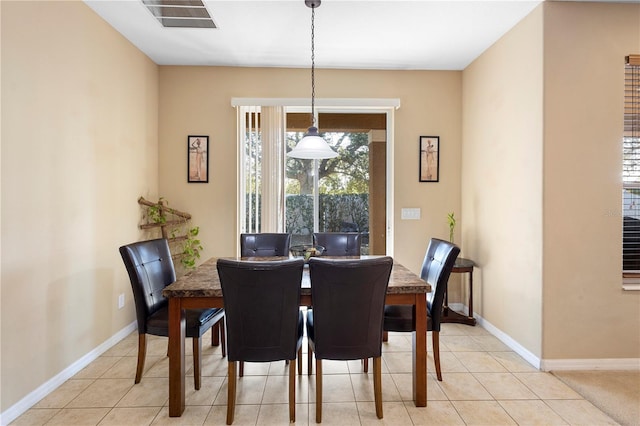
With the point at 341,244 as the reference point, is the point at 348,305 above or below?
below

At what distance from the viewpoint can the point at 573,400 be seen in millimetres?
2061

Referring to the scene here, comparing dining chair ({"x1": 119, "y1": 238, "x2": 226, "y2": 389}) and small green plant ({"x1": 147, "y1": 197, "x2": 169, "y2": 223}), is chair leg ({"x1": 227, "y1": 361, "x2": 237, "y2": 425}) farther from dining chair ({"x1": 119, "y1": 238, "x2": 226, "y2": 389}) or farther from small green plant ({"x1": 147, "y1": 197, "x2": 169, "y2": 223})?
small green plant ({"x1": 147, "y1": 197, "x2": 169, "y2": 223})

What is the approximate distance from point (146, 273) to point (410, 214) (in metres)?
2.68

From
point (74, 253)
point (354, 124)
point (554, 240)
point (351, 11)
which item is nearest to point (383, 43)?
point (351, 11)

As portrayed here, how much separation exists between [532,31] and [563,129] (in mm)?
806

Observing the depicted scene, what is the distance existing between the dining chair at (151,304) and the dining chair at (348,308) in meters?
0.81

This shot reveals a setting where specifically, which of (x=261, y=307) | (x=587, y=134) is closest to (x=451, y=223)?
(x=587, y=134)

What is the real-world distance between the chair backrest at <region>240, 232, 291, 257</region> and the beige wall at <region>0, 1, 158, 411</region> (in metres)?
1.10

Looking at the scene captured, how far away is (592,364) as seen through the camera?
243 cm

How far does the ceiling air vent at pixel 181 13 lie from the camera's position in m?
2.47

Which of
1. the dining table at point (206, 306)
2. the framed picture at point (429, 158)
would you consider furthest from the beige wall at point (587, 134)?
the framed picture at point (429, 158)

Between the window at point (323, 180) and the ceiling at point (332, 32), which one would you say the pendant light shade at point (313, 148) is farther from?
the window at point (323, 180)

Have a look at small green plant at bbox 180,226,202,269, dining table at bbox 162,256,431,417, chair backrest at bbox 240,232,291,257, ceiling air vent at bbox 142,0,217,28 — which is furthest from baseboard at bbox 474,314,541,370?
ceiling air vent at bbox 142,0,217,28

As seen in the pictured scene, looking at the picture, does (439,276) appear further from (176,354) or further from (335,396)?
(176,354)
